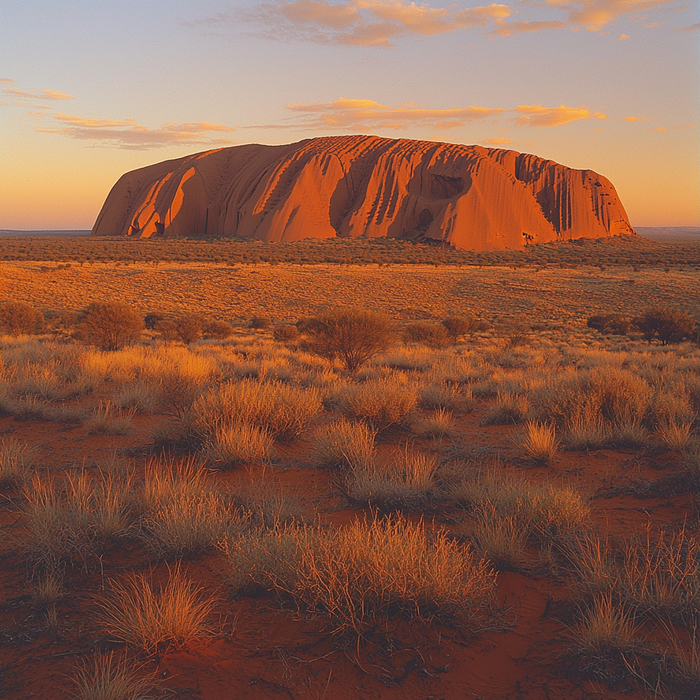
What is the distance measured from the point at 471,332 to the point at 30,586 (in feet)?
71.9

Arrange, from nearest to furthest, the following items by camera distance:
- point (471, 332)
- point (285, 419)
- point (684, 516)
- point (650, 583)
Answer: point (650, 583), point (684, 516), point (285, 419), point (471, 332)

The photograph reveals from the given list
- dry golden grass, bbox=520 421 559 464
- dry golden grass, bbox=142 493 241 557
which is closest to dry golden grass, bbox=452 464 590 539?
dry golden grass, bbox=520 421 559 464

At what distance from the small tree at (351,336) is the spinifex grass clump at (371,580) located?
8716 millimetres

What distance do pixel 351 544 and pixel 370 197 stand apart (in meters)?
91.1

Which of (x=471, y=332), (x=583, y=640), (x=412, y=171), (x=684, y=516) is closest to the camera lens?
(x=583, y=640)

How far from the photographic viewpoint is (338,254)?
2665 inches

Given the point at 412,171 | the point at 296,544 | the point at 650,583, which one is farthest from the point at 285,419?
the point at 412,171

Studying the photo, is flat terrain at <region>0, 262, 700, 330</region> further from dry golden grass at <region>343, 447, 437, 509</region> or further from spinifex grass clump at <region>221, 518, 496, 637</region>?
spinifex grass clump at <region>221, 518, 496, 637</region>

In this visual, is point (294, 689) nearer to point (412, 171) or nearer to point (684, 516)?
point (684, 516)

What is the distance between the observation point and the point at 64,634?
105 inches

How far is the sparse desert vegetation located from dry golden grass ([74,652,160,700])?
15 millimetres

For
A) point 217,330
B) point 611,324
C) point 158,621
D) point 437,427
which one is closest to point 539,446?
point 437,427

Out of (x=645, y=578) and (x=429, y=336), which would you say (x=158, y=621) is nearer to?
(x=645, y=578)

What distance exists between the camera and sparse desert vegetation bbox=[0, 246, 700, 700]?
2465 mm
